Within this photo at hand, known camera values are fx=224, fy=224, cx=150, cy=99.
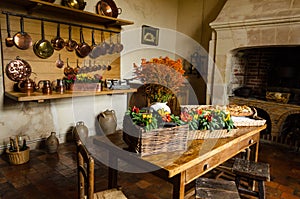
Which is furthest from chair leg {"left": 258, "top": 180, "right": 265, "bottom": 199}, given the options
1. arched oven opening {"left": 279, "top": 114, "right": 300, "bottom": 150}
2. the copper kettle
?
the copper kettle

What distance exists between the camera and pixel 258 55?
4379 millimetres

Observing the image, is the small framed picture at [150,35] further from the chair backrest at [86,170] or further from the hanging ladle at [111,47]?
the chair backrest at [86,170]

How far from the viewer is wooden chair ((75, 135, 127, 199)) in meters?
1.22

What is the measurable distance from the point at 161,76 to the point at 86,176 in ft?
2.78

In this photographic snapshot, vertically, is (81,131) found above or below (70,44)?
below

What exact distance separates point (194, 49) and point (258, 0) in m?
1.68

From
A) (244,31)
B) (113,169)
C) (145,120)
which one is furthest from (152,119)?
(244,31)

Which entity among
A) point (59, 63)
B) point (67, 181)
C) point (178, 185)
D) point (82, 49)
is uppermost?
point (82, 49)

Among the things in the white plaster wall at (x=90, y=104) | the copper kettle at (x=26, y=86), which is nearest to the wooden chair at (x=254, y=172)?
the copper kettle at (x=26, y=86)

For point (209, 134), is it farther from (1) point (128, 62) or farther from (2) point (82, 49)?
(1) point (128, 62)

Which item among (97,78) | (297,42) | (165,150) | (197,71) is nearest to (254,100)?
(297,42)

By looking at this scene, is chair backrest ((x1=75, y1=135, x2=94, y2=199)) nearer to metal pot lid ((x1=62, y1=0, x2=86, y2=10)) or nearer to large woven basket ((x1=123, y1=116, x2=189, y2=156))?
large woven basket ((x1=123, y1=116, x2=189, y2=156))

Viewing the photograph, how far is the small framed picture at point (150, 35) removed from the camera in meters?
4.62

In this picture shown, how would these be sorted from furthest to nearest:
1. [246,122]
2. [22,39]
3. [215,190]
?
1. [22,39]
2. [246,122]
3. [215,190]
